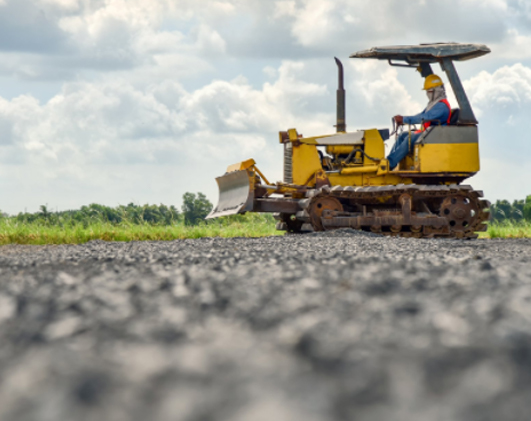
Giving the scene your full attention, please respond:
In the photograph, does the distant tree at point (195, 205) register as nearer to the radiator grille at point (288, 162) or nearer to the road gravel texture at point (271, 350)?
the radiator grille at point (288, 162)

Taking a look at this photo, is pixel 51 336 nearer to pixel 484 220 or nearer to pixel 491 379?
pixel 491 379

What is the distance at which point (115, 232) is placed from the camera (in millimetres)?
11953

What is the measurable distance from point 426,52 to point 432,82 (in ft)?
1.94

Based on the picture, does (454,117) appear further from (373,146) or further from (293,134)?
(293,134)

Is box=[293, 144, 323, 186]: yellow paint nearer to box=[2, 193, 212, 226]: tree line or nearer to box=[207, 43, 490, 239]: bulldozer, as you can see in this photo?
box=[207, 43, 490, 239]: bulldozer

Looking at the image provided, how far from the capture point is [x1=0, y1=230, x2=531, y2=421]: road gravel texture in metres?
1.62

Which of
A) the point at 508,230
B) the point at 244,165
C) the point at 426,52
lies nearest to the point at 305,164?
the point at 244,165

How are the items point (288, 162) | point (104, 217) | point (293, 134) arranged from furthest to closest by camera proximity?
point (104, 217) < point (288, 162) < point (293, 134)

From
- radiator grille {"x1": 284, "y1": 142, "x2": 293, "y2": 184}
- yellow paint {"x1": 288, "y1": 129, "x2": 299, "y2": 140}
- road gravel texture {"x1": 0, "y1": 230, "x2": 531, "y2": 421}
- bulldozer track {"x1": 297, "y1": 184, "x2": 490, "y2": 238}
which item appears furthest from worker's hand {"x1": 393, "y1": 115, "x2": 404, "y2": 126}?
road gravel texture {"x1": 0, "y1": 230, "x2": 531, "y2": 421}

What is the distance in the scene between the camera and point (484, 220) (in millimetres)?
11992

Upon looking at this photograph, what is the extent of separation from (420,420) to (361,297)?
3.97ft

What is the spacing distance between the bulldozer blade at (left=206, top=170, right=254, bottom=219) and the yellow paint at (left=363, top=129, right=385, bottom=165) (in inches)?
97.9

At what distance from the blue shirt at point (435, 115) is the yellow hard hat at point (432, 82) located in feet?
1.23

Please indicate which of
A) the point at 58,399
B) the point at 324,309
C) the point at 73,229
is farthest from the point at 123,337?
the point at 73,229
